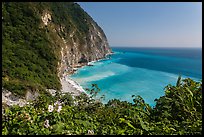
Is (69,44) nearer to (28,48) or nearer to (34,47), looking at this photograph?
(34,47)

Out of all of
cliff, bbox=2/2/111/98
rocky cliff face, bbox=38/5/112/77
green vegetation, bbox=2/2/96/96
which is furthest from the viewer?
rocky cliff face, bbox=38/5/112/77

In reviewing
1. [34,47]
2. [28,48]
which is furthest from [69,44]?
[28,48]

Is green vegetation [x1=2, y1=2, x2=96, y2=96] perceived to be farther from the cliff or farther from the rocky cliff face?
the rocky cliff face

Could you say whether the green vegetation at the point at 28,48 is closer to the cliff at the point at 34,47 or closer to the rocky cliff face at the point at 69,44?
the cliff at the point at 34,47

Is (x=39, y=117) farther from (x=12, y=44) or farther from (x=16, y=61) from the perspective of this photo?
(x=12, y=44)

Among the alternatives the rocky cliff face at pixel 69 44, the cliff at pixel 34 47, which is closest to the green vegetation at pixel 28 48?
the cliff at pixel 34 47

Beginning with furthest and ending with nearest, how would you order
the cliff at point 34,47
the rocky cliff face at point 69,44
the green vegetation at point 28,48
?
the rocky cliff face at point 69,44 < the green vegetation at point 28,48 < the cliff at point 34,47

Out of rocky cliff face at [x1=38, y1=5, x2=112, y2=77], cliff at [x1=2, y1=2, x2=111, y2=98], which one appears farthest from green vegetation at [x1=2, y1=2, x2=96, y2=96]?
rocky cliff face at [x1=38, y1=5, x2=112, y2=77]

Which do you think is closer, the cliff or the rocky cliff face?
the cliff

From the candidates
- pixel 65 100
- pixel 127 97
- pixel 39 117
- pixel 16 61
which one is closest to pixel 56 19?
pixel 16 61
